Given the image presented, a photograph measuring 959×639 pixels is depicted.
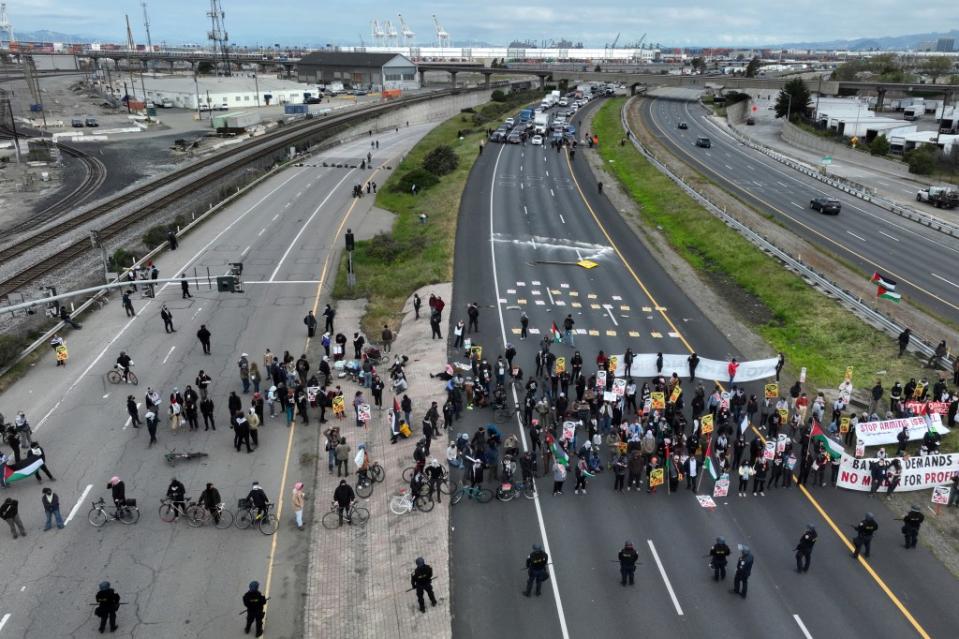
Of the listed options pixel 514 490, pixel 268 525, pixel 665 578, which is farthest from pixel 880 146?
pixel 268 525

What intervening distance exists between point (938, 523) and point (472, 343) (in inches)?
764

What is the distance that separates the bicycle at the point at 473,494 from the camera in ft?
71.6

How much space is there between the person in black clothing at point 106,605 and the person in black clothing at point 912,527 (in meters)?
20.6

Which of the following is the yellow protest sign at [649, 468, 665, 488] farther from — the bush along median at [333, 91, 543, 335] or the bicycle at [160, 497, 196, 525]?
the bush along median at [333, 91, 543, 335]

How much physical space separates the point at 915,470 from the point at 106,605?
76.7ft

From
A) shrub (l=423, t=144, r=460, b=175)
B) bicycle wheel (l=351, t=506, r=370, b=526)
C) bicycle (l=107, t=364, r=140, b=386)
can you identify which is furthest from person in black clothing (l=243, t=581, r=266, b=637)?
shrub (l=423, t=144, r=460, b=175)

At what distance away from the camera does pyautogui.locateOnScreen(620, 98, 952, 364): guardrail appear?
34100mm

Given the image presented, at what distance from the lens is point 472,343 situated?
110 feet

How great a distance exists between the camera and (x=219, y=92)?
149750 mm

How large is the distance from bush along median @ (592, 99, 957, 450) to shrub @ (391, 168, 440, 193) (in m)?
20.3

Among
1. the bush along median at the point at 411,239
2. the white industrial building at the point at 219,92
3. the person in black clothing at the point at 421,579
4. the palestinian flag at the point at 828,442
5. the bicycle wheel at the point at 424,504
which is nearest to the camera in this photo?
the person in black clothing at the point at 421,579

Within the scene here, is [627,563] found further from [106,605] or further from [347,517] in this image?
[106,605]

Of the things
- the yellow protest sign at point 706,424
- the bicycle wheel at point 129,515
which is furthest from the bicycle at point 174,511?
the yellow protest sign at point 706,424

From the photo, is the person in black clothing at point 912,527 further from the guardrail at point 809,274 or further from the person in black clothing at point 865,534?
the guardrail at point 809,274
